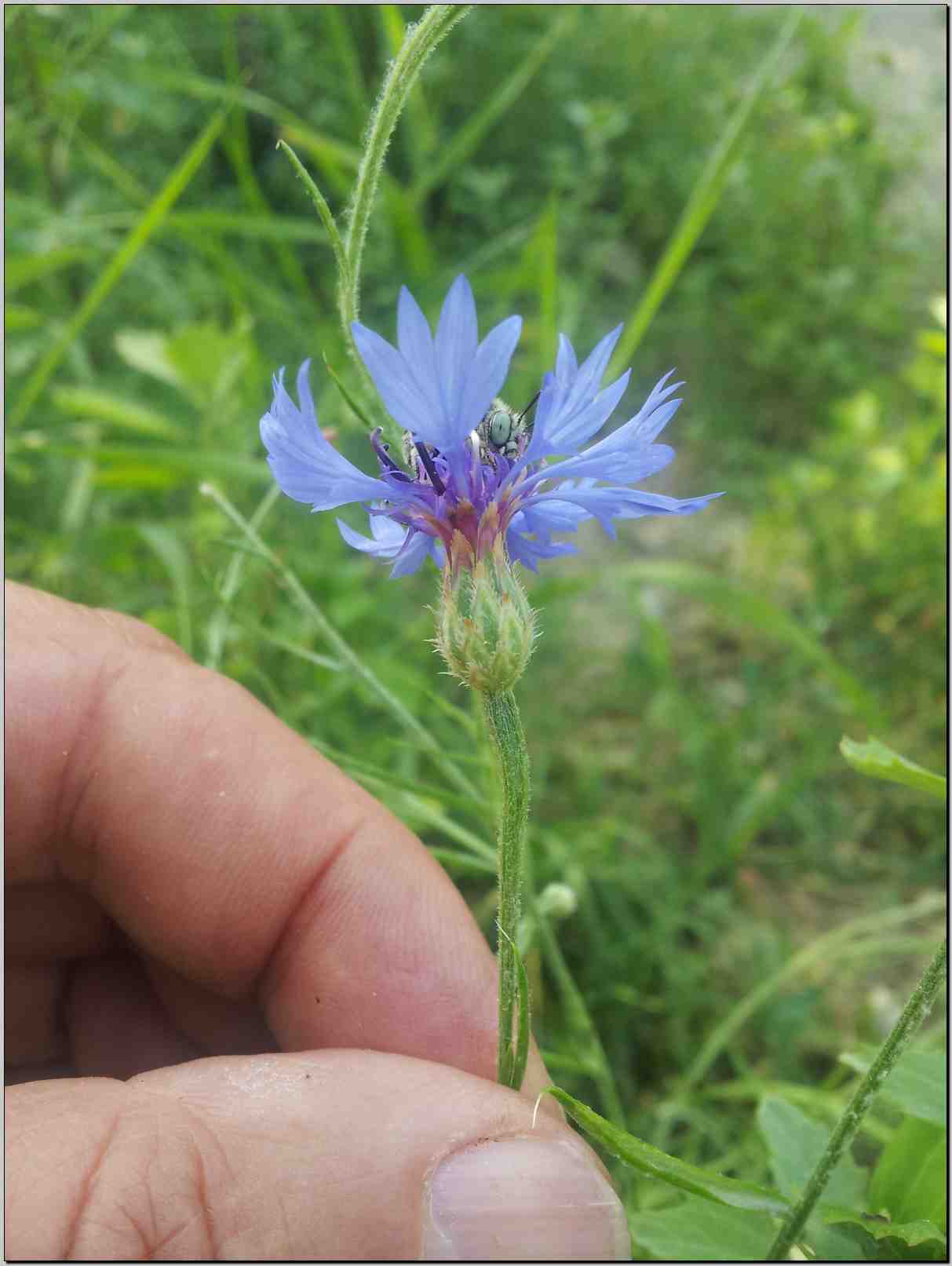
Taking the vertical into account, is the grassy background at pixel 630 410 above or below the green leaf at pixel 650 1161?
above

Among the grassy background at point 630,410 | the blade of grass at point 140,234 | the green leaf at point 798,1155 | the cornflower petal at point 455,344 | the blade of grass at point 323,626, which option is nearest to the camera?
the cornflower petal at point 455,344

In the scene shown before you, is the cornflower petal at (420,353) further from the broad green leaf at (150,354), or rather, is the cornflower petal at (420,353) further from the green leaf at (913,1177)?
the broad green leaf at (150,354)

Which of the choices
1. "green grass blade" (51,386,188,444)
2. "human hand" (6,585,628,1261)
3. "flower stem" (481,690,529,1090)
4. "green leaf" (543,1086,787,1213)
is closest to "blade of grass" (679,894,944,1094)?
"human hand" (6,585,628,1261)

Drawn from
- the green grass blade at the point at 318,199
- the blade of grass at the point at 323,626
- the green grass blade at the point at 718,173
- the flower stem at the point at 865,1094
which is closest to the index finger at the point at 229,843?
the blade of grass at the point at 323,626

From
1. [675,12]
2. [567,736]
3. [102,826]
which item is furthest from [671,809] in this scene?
[675,12]

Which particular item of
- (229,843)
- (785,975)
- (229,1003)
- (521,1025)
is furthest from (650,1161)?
(785,975)

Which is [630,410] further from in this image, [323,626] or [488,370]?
[488,370]

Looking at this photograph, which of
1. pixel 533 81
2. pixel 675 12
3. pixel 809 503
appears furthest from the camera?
pixel 675 12

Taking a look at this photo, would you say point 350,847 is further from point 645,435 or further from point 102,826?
point 645,435
